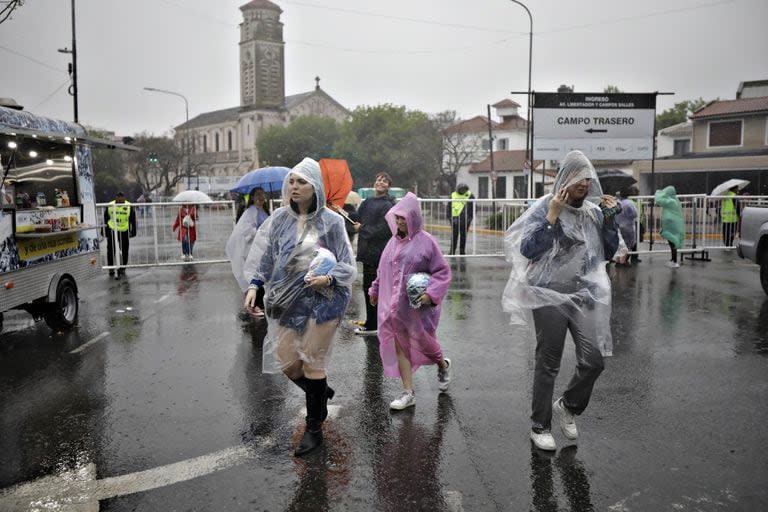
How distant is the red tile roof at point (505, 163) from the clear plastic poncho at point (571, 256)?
174 feet

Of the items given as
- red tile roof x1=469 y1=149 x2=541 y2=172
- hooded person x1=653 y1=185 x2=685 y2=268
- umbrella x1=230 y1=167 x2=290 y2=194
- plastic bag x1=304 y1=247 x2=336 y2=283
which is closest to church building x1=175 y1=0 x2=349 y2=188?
red tile roof x1=469 y1=149 x2=541 y2=172

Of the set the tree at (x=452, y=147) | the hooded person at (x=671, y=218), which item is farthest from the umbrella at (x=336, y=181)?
the tree at (x=452, y=147)

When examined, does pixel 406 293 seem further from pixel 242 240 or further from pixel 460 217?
pixel 460 217

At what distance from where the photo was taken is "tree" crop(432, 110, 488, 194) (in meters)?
57.4

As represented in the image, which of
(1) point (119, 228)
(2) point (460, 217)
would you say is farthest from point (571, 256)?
(1) point (119, 228)

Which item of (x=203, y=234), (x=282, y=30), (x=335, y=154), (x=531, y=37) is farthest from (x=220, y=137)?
(x=203, y=234)

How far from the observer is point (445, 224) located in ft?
50.9

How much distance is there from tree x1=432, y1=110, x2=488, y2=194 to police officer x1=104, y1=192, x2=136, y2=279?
43.8 m

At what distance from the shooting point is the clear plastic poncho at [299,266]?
4.32m

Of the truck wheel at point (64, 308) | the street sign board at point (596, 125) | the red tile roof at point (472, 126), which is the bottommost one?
the truck wheel at point (64, 308)

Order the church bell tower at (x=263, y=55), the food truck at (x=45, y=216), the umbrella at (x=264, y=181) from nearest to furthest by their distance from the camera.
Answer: the food truck at (x=45, y=216) < the umbrella at (x=264, y=181) < the church bell tower at (x=263, y=55)

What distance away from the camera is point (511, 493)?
368 cm

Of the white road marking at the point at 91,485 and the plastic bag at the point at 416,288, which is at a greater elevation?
the plastic bag at the point at 416,288

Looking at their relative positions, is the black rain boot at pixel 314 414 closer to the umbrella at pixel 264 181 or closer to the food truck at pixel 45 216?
the food truck at pixel 45 216
